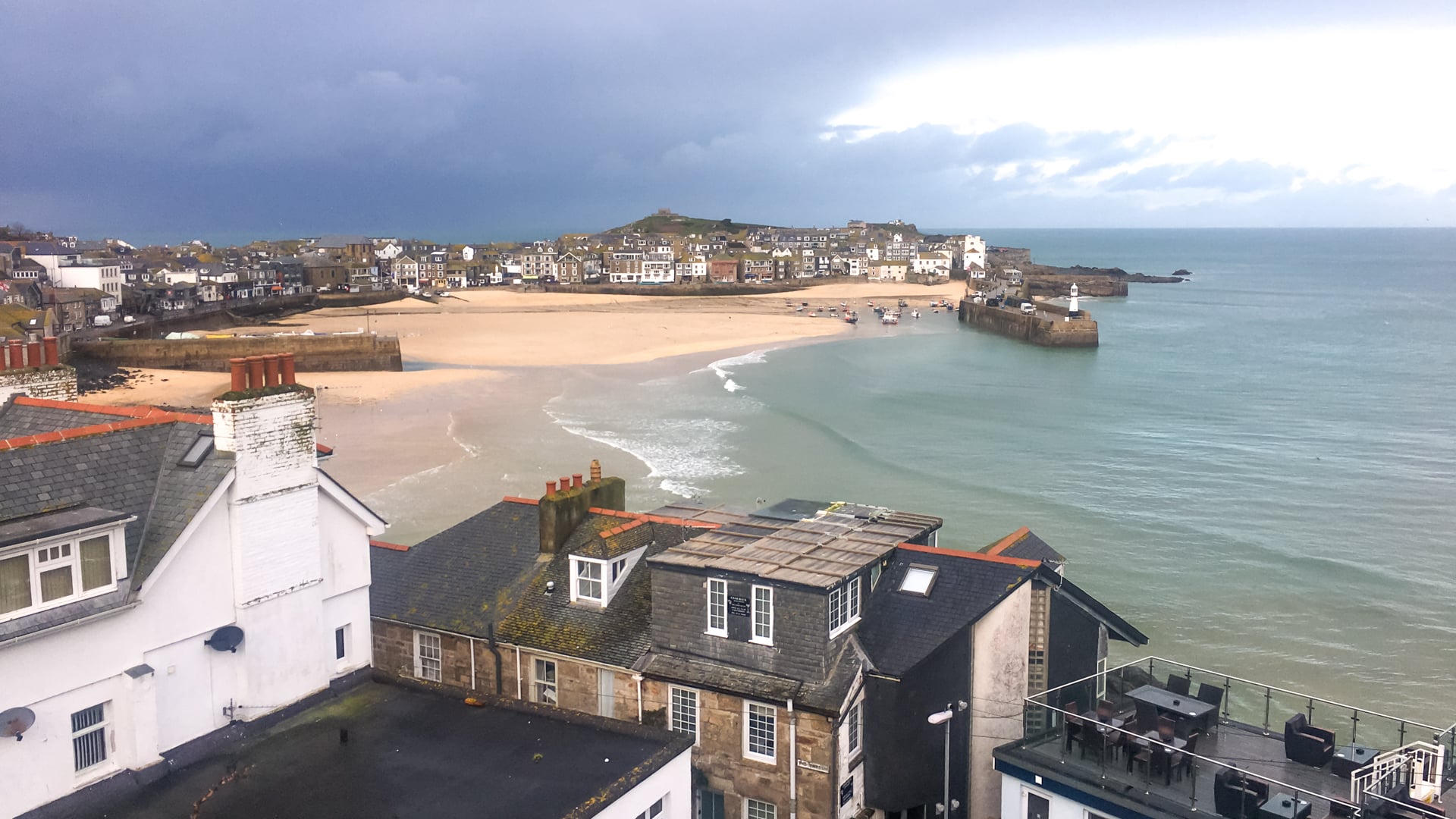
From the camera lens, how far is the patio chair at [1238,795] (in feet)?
27.9

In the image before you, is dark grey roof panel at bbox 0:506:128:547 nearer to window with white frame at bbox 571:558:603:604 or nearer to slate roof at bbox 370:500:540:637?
slate roof at bbox 370:500:540:637

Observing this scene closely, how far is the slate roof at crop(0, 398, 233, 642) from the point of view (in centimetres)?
839

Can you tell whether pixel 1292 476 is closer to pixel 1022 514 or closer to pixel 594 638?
pixel 1022 514

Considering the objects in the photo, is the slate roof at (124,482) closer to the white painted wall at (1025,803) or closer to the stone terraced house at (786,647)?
the stone terraced house at (786,647)

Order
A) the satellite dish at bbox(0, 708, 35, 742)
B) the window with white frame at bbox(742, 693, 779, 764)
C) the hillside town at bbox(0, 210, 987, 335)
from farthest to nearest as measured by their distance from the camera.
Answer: the hillside town at bbox(0, 210, 987, 335)
the window with white frame at bbox(742, 693, 779, 764)
the satellite dish at bbox(0, 708, 35, 742)

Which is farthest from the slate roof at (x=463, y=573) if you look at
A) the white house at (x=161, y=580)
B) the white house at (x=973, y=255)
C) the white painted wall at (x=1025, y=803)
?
the white house at (x=973, y=255)

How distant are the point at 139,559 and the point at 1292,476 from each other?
3614 centimetres

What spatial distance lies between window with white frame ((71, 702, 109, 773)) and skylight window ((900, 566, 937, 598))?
7558 millimetres

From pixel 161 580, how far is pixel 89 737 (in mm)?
1257

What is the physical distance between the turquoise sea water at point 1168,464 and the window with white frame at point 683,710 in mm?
12695

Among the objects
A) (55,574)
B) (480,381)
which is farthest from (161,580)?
(480,381)

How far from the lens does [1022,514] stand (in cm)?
3038

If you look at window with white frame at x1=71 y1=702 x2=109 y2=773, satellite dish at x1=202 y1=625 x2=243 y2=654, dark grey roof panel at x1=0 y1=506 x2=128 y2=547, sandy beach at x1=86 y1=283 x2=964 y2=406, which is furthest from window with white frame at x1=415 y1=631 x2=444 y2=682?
sandy beach at x1=86 y1=283 x2=964 y2=406

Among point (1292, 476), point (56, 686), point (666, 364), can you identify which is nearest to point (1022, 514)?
point (1292, 476)
